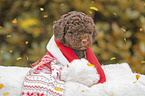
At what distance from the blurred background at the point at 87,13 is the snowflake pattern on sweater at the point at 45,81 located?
0.67m

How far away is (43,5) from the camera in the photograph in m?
1.69

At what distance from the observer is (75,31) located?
0.86 m

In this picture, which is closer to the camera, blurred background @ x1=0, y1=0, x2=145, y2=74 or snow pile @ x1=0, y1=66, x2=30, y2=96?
snow pile @ x1=0, y1=66, x2=30, y2=96

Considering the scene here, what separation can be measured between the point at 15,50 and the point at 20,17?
0.34 m

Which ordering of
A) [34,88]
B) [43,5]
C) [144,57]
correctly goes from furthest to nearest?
[43,5]
[144,57]
[34,88]

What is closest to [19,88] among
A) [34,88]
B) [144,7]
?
[34,88]

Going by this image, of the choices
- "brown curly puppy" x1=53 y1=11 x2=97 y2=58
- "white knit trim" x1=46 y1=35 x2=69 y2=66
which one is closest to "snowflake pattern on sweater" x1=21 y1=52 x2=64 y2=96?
"white knit trim" x1=46 y1=35 x2=69 y2=66

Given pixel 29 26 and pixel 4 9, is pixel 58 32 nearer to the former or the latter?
pixel 29 26

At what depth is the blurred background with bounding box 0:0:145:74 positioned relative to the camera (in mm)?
1569

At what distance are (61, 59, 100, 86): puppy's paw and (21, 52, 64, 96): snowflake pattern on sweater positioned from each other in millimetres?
46

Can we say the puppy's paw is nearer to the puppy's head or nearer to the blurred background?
the puppy's head

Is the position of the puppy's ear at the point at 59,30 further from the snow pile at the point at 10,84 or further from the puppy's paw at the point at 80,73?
the snow pile at the point at 10,84

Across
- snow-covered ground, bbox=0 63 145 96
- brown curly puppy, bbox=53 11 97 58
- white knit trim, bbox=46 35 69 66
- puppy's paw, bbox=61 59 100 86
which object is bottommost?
snow-covered ground, bbox=0 63 145 96

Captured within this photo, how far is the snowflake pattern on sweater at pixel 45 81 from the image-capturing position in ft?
2.60
